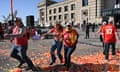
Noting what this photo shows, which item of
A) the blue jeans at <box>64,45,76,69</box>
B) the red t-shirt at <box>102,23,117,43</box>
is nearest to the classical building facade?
the red t-shirt at <box>102,23,117,43</box>

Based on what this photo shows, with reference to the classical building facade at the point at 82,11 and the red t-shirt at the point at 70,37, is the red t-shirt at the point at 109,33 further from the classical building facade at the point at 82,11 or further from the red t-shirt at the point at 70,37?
the classical building facade at the point at 82,11

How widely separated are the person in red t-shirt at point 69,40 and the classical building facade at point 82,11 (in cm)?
2675

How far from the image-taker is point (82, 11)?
227 feet

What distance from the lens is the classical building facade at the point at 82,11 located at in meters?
60.5

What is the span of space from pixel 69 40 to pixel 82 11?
5775 centimetres

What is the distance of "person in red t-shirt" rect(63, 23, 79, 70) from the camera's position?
11672 mm

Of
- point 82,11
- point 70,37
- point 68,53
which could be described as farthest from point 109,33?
point 82,11

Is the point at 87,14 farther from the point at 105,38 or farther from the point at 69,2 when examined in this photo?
the point at 105,38

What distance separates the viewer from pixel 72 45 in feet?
38.3

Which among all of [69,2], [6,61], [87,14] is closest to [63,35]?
[6,61]

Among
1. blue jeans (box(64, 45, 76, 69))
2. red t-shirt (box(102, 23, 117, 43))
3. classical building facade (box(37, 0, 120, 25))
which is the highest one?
classical building facade (box(37, 0, 120, 25))

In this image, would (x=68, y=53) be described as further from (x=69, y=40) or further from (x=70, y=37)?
(x=70, y=37)

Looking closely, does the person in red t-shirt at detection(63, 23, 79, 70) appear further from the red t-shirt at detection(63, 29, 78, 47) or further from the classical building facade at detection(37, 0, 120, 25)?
the classical building facade at detection(37, 0, 120, 25)

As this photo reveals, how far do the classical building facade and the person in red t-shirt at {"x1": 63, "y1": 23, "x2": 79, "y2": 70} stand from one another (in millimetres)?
26746
